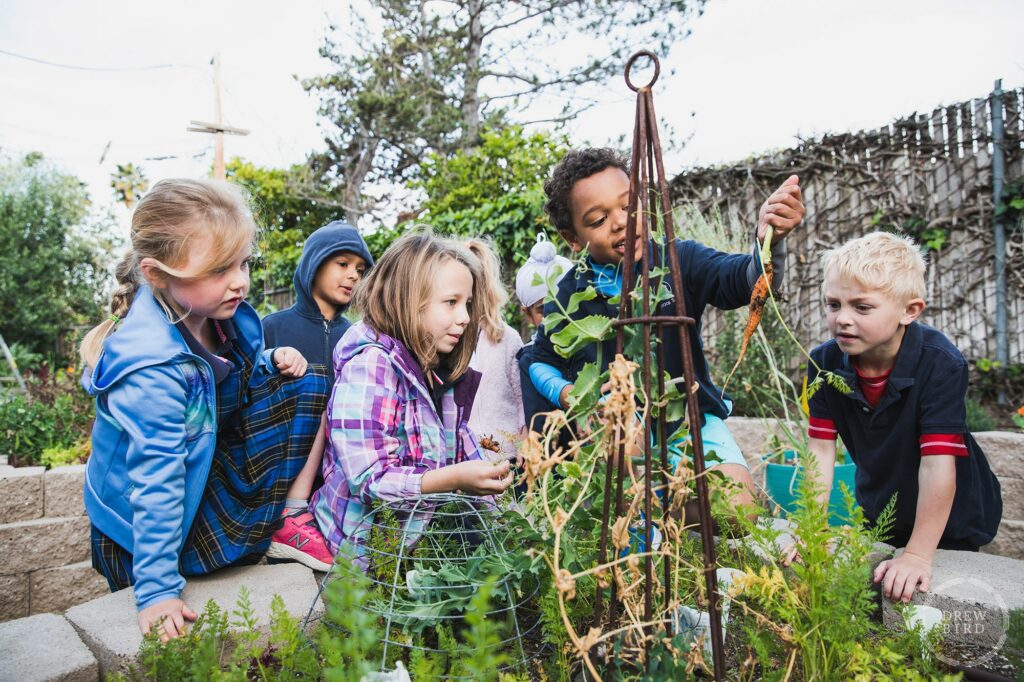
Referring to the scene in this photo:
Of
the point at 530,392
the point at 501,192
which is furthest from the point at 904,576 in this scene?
the point at 501,192

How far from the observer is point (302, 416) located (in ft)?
7.20

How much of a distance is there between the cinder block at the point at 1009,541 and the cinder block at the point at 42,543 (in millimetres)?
4929

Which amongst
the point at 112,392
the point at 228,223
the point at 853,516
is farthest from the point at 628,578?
the point at 228,223

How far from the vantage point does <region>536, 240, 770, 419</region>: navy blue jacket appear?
2.17 meters

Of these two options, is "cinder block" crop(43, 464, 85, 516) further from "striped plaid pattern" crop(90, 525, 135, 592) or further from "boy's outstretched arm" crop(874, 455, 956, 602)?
"boy's outstretched arm" crop(874, 455, 956, 602)

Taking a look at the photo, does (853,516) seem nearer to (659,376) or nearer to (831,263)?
(659,376)

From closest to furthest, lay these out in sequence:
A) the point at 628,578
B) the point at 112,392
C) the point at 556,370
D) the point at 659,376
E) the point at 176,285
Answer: the point at 659,376, the point at 628,578, the point at 112,392, the point at 176,285, the point at 556,370

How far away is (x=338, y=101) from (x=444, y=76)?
2.52 meters

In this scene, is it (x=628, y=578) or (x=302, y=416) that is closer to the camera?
(x=628, y=578)

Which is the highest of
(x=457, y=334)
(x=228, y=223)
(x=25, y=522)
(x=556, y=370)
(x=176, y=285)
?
(x=228, y=223)

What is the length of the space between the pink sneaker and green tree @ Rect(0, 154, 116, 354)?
11259 mm

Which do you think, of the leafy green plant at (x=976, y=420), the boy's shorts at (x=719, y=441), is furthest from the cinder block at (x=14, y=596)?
the leafy green plant at (x=976, y=420)

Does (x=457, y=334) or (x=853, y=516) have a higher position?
(x=457, y=334)

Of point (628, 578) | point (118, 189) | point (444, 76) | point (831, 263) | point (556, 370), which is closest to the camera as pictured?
point (628, 578)
